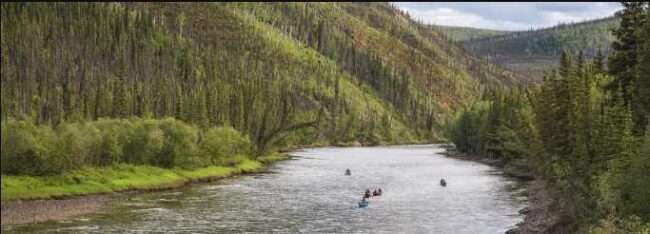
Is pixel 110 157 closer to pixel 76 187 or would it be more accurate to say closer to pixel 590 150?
pixel 76 187

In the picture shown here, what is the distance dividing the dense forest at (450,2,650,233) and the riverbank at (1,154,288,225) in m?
51.9

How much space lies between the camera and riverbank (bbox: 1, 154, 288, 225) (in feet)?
258

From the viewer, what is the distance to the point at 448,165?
169 meters

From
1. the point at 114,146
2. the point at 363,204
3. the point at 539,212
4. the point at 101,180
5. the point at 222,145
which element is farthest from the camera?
the point at 222,145

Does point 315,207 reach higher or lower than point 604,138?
lower

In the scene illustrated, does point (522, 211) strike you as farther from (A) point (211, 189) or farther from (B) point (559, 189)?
(A) point (211, 189)

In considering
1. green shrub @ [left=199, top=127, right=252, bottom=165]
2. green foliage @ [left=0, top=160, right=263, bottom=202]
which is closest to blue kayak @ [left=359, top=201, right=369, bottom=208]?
green foliage @ [left=0, top=160, right=263, bottom=202]

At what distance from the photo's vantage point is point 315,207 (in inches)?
3438

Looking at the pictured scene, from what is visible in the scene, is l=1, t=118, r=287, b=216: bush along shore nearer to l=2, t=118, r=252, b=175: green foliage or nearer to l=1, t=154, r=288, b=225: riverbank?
l=2, t=118, r=252, b=175: green foliage

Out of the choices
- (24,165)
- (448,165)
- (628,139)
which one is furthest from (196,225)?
(448,165)

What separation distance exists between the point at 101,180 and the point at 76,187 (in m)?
6.57

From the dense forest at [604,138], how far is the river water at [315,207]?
25.9ft

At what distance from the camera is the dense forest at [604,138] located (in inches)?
2055

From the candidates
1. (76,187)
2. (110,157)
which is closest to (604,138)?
(76,187)
